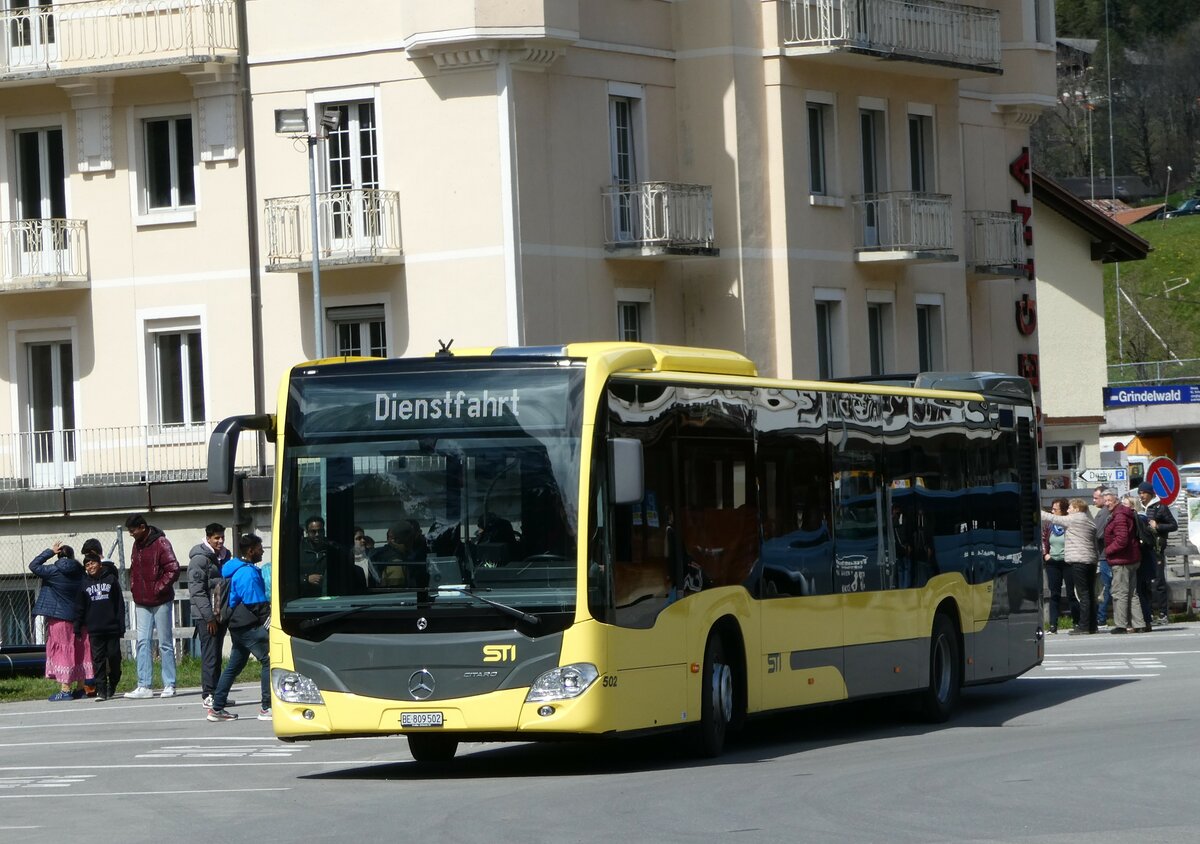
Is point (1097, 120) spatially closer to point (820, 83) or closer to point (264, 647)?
point (820, 83)

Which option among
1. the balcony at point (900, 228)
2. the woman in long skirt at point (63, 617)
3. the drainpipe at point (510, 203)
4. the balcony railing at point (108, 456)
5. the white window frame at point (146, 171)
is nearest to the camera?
Answer: the woman in long skirt at point (63, 617)

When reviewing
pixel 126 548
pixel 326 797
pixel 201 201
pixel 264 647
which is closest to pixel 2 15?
pixel 201 201

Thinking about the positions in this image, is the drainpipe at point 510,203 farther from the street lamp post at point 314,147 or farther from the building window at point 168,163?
the building window at point 168,163

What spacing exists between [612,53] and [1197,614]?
1282cm

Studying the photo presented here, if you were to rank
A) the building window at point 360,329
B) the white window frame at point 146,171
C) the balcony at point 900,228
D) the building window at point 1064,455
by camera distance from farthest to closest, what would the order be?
the building window at point 1064,455
the balcony at point 900,228
the white window frame at point 146,171
the building window at point 360,329

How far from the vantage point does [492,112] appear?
1348 inches

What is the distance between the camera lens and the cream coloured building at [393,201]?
34688 millimetres

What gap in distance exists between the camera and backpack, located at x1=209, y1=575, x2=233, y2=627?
71.3ft

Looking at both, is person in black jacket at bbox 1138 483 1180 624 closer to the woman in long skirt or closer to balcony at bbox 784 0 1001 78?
balcony at bbox 784 0 1001 78

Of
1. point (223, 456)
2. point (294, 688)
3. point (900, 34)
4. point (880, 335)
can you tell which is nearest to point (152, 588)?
point (294, 688)

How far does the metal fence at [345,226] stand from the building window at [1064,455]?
4026 centimetres

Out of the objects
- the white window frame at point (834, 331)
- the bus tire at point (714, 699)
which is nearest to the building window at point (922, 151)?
the white window frame at point (834, 331)

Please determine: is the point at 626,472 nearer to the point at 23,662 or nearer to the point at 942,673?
the point at 942,673

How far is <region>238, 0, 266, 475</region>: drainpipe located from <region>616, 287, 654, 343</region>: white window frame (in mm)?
5847
